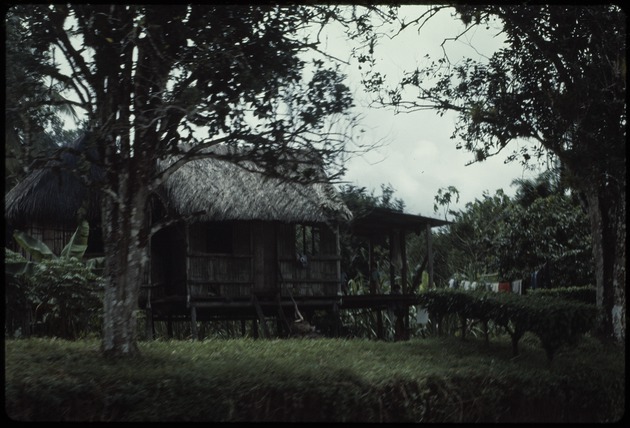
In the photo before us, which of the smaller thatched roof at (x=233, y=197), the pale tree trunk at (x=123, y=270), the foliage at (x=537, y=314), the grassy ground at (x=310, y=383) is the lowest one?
the grassy ground at (x=310, y=383)

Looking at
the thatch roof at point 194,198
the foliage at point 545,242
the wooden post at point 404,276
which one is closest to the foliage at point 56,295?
the thatch roof at point 194,198

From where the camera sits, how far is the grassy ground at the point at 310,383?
7879 millimetres

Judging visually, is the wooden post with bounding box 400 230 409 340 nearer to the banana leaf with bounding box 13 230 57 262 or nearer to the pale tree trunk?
the banana leaf with bounding box 13 230 57 262

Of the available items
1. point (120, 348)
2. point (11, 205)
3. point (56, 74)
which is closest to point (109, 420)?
point (120, 348)

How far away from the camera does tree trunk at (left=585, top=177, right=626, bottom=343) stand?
14.3 meters

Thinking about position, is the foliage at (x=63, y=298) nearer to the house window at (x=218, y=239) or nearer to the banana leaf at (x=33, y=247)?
the banana leaf at (x=33, y=247)

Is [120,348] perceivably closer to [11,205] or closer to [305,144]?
[305,144]

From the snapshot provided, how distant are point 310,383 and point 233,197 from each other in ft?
29.6

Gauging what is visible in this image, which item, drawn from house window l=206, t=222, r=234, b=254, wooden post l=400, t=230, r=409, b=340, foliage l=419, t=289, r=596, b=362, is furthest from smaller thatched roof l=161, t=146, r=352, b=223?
foliage l=419, t=289, r=596, b=362

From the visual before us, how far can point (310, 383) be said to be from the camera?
354 inches

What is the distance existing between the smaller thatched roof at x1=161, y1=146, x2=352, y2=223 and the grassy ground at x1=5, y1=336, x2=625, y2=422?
482 centimetres

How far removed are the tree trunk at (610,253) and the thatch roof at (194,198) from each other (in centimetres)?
511

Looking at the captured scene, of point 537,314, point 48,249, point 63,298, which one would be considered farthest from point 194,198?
point 537,314

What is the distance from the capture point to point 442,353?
1256 cm
